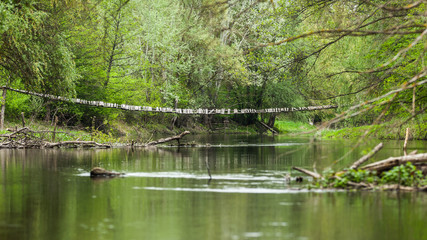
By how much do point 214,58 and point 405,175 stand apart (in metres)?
35.9

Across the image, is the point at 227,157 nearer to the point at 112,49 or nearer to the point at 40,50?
the point at 40,50

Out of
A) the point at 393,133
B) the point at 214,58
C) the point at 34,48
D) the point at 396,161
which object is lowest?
the point at 396,161

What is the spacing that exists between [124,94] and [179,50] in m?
11.6

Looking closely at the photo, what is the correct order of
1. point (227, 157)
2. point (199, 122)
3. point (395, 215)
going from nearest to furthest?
point (395, 215) < point (227, 157) < point (199, 122)

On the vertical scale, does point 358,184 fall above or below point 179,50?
below

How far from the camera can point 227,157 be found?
21156mm

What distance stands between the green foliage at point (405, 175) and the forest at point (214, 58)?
86cm

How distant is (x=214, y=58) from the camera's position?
153ft

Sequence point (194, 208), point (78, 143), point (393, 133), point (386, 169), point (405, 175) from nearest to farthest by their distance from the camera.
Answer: point (194, 208)
point (405, 175)
point (386, 169)
point (78, 143)
point (393, 133)

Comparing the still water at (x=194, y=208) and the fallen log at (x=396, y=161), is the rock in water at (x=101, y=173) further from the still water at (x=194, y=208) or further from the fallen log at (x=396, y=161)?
the fallen log at (x=396, y=161)

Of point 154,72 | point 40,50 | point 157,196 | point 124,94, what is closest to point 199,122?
point 154,72

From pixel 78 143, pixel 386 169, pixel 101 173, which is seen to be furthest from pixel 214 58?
pixel 386 169

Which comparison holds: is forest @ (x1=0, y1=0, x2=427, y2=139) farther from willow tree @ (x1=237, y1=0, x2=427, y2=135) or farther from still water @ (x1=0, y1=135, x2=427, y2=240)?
still water @ (x1=0, y1=135, x2=427, y2=240)

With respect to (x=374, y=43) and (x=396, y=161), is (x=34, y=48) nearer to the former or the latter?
(x=374, y=43)
